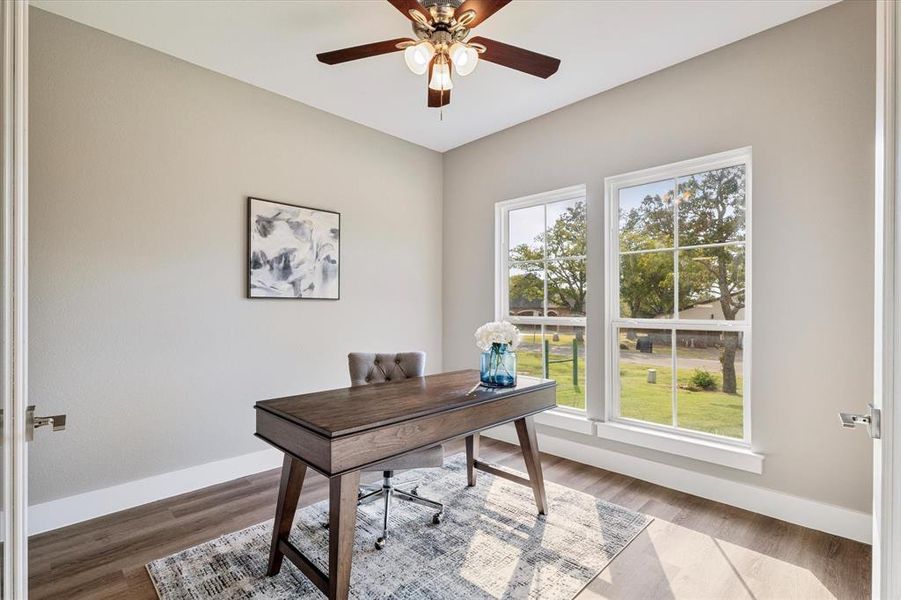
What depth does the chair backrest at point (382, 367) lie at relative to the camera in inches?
102

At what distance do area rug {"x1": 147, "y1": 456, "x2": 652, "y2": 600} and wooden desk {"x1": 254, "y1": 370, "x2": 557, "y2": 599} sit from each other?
0.57 ft

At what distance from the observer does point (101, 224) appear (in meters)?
2.49

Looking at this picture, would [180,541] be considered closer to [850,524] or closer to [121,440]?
[121,440]

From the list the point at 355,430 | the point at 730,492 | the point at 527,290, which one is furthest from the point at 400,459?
the point at 527,290

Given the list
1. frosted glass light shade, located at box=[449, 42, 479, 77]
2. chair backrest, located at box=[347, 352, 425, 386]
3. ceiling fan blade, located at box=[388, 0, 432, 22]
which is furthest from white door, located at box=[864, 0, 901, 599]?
chair backrest, located at box=[347, 352, 425, 386]

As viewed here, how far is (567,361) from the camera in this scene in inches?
140

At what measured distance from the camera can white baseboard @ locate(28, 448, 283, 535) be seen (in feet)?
7.60

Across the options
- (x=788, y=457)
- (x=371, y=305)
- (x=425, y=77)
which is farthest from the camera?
(x=371, y=305)

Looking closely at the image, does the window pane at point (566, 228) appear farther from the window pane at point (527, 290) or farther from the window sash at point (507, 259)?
the window pane at point (527, 290)

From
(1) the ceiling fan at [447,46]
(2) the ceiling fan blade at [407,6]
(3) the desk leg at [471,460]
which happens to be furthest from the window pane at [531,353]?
(2) the ceiling fan blade at [407,6]

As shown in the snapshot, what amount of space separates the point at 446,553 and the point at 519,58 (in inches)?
94.7

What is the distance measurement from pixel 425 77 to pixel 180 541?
317cm

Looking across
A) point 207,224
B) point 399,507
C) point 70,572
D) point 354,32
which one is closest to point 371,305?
point 207,224

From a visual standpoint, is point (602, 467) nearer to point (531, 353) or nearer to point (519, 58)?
point (531, 353)
